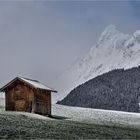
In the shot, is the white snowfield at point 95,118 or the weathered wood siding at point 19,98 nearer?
the white snowfield at point 95,118

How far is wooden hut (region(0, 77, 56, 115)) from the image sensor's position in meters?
60.3

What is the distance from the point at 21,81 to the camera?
202ft

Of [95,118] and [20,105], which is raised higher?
[20,105]

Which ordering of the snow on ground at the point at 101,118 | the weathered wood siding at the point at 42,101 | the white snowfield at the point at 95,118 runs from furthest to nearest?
the weathered wood siding at the point at 42,101, the snow on ground at the point at 101,118, the white snowfield at the point at 95,118

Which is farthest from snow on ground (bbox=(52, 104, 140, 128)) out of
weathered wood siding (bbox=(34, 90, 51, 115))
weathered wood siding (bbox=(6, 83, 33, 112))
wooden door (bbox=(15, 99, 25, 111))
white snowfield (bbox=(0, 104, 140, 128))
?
wooden door (bbox=(15, 99, 25, 111))

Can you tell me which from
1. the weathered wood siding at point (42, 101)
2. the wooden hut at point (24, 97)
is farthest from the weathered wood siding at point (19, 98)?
the weathered wood siding at point (42, 101)

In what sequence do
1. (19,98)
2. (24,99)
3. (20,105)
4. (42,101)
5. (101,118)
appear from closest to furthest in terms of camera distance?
(20,105) → (24,99) → (19,98) → (101,118) → (42,101)

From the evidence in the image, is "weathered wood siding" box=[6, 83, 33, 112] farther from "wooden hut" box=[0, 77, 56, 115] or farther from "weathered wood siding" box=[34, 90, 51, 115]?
"weathered wood siding" box=[34, 90, 51, 115]

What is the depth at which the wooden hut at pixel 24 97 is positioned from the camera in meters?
60.3

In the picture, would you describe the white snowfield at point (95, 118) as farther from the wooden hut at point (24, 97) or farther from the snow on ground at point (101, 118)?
the wooden hut at point (24, 97)

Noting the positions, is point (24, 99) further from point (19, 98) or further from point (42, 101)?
point (42, 101)

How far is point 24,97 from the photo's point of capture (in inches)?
2392

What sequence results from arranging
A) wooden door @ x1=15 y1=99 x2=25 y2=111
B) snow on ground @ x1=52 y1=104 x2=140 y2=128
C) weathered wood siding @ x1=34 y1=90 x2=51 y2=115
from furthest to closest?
weathered wood siding @ x1=34 y1=90 x2=51 y2=115 → wooden door @ x1=15 y1=99 x2=25 y2=111 → snow on ground @ x1=52 y1=104 x2=140 y2=128

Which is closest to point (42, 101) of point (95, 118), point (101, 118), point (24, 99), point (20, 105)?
point (24, 99)
